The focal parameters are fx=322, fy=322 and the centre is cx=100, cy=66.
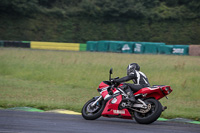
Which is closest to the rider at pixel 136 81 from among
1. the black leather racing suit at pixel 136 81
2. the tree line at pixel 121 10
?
the black leather racing suit at pixel 136 81

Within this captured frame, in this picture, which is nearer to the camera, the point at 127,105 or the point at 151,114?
the point at 151,114

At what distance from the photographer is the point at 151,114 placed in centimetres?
722

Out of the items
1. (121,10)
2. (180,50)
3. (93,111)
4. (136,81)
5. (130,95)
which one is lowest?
(93,111)

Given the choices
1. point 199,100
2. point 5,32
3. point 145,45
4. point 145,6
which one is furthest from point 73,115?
point 145,6

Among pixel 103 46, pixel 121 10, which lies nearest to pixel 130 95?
pixel 103 46

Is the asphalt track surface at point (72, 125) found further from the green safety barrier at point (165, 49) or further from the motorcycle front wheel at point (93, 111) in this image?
→ the green safety barrier at point (165, 49)

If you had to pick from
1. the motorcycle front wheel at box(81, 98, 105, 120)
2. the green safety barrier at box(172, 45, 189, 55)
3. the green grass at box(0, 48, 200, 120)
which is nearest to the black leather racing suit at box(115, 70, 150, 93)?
the motorcycle front wheel at box(81, 98, 105, 120)

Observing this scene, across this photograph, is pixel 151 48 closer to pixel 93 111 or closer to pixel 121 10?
pixel 121 10

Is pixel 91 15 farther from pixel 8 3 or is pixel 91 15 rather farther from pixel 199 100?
pixel 199 100

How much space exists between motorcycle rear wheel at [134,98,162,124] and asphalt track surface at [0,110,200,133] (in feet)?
0.46

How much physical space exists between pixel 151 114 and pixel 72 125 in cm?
178

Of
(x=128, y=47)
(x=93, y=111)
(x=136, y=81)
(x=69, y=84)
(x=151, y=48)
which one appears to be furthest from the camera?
(x=128, y=47)

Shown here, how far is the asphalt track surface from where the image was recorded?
6.62 metres

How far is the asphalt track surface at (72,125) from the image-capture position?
6621 millimetres
